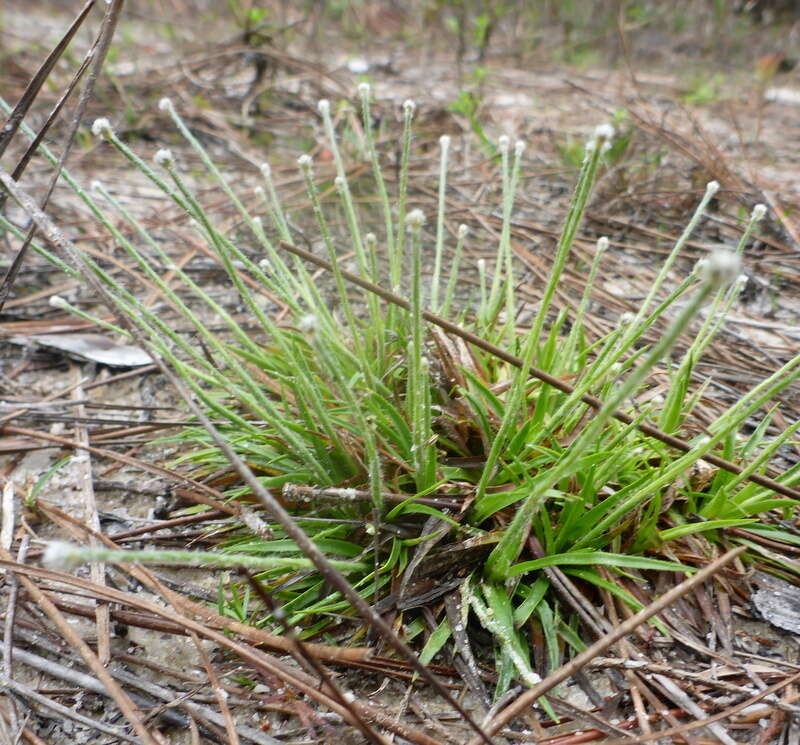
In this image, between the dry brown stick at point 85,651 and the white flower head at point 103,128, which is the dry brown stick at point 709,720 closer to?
the dry brown stick at point 85,651

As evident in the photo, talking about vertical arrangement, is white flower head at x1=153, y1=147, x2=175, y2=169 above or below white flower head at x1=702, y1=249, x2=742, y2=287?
below

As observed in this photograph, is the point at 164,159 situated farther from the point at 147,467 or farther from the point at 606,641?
the point at 606,641

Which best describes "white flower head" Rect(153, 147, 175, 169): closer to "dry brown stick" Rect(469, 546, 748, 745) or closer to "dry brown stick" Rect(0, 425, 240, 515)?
"dry brown stick" Rect(0, 425, 240, 515)

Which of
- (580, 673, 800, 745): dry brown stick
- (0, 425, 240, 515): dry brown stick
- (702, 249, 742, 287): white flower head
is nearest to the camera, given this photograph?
(702, 249, 742, 287): white flower head

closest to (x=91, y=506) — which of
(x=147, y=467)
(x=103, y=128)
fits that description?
(x=147, y=467)

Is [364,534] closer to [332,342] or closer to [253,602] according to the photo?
[253,602]

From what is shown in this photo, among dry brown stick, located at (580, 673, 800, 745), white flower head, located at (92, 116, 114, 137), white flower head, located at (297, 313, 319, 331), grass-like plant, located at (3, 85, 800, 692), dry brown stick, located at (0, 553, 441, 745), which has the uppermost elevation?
white flower head, located at (92, 116, 114, 137)

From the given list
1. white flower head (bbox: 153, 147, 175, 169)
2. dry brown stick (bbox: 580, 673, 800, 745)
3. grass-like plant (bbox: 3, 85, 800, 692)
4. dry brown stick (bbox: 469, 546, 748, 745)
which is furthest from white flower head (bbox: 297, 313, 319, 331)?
dry brown stick (bbox: 580, 673, 800, 745)
